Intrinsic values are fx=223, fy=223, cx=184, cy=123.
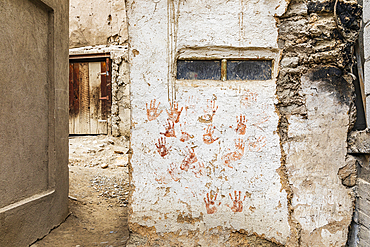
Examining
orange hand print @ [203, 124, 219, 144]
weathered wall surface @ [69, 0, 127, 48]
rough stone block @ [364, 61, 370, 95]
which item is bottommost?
orange hand print @ [203, 124, 219, 144]

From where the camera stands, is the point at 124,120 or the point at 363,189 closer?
the point at 363,189

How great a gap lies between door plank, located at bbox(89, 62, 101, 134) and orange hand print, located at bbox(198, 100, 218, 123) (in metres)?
4.46

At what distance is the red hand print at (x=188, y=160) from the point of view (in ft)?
6.82

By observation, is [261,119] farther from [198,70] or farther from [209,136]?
[198,70]

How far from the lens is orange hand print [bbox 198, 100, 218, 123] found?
2098 mm

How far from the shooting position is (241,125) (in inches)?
82.5

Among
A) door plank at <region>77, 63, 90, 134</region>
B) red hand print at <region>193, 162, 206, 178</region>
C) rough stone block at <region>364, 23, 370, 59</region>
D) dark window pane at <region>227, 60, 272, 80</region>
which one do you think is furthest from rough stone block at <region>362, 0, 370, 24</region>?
door plank at <region>77, 63, 90, 134</region>

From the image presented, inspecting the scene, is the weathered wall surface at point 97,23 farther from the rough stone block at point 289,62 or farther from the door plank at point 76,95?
the rough stone block at point 289,62

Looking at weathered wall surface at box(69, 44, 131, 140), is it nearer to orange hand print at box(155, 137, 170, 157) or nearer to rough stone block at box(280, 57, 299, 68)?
orange hand print at box(155, 137, 170, 157)

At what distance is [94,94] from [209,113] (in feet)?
15.3

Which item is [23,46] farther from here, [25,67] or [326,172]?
[326,172]

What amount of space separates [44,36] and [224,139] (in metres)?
2.29

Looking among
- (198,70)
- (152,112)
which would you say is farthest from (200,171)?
(198,70)

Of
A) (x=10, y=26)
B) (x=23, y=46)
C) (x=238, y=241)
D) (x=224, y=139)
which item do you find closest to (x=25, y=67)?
(x=23, y=46)
